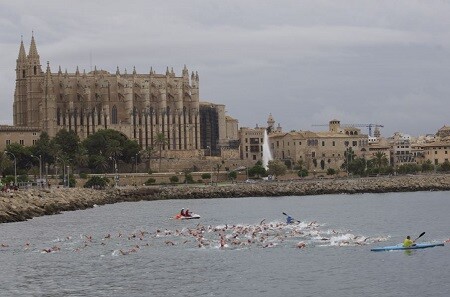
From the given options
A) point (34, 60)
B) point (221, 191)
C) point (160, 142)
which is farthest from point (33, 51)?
point (221, 191)

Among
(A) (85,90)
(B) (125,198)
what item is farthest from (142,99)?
(B) (125,198)

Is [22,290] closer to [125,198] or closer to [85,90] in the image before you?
[125,198]

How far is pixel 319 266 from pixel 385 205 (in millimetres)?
61085

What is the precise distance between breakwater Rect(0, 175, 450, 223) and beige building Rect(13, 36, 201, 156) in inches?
1465

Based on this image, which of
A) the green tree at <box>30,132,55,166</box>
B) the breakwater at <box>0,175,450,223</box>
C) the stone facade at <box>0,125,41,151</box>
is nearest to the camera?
the breakwater at <box>0,175,450,223</box>

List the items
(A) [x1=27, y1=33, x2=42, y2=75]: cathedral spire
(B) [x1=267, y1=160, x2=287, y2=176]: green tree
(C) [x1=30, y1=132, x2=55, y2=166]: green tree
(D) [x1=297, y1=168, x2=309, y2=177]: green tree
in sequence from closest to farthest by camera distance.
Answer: (C) [x1=30, y1=132, x2=55, y2=166]: green tree < (B) [x1=267, y1=160, x2=287, y2=176]: green tree < (D) [x1=297, y1=168, x2=309, y2=177]: green tree < (A) [x1=27, y1=33, x2=42, y2=75]: cathedral spire

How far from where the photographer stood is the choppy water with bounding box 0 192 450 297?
45062mm

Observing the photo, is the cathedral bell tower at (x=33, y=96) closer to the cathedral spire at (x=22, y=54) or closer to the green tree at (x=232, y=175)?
the cathedral spire at (x=22, y=54)

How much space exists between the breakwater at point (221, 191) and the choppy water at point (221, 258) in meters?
15.4

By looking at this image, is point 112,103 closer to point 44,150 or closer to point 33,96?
point 33,96

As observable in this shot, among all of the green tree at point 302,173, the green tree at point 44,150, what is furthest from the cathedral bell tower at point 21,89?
the green tree at point 302,173

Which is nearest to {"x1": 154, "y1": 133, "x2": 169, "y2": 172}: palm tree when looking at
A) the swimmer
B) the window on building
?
the window on building

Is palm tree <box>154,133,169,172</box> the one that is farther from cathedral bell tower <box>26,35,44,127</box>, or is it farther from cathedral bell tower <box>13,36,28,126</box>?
cathedral bell tower <box>13,36,28,126</box>

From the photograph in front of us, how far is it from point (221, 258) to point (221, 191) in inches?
3353
